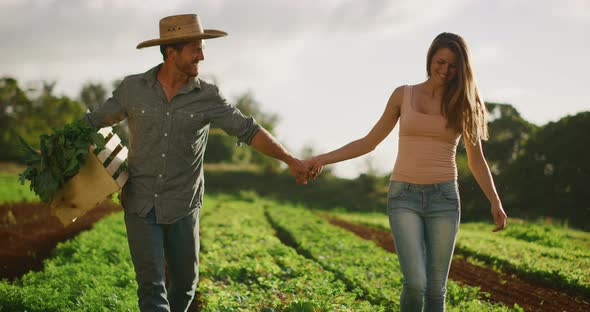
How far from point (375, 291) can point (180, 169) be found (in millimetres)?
3713

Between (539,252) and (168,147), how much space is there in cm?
849

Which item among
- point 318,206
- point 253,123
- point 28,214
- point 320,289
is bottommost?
point 318,206

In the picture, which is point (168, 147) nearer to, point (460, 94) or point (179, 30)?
point (179, 30)

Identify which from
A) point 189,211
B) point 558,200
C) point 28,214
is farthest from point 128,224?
point 28,214

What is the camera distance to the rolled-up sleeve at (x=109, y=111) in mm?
4262

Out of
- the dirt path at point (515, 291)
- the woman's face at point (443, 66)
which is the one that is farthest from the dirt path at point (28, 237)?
the dirt path at point (515, 291)

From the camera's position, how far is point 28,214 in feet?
56.4

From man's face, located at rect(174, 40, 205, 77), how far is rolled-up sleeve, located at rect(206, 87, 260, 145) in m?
0.29

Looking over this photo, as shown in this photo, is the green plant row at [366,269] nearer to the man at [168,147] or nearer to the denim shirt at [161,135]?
the man at [168,147]

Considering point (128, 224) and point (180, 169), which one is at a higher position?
point (180, 169)

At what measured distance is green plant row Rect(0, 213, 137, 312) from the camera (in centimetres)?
556

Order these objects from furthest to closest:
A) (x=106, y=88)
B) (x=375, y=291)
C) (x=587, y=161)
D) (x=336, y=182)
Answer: (x=106, y=88) → (x=336, y=182) → (x=587, y=161) → (x=375, y=291)

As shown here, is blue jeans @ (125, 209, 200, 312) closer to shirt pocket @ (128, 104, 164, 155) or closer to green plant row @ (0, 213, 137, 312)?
shirt pocket @ (128, 104, 164, 155)

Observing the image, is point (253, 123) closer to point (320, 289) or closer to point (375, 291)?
point (320, 289)
